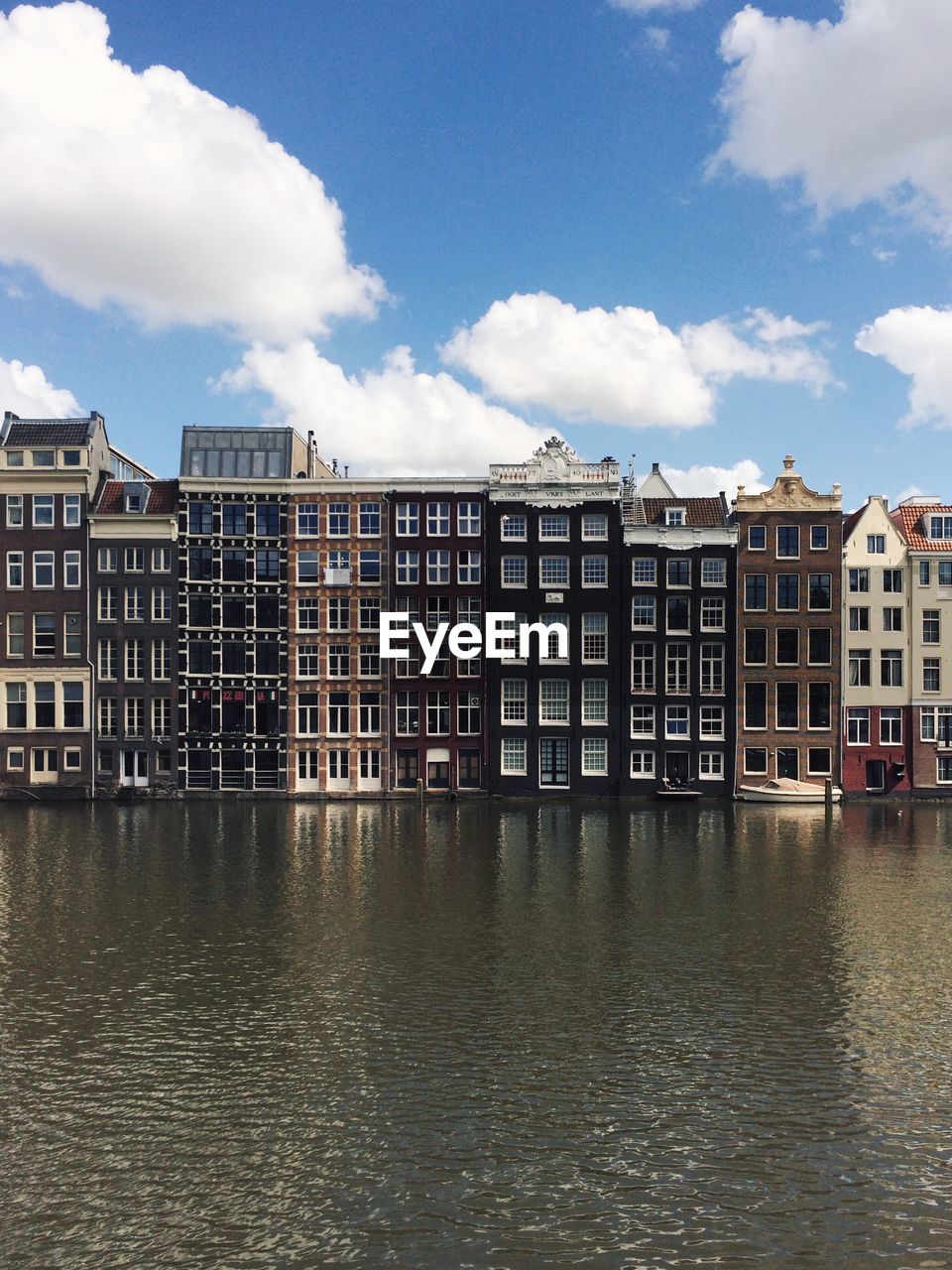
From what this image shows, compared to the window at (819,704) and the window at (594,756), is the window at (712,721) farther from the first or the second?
the window at (594,756)

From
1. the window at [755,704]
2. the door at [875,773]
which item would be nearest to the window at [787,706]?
the window at [755,704]

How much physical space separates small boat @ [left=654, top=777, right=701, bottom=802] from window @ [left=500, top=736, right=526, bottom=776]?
12.3 metres

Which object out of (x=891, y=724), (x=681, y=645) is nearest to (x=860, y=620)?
(x=891, y=724)

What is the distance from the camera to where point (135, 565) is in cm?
8794

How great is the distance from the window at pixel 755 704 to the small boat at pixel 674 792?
8154 millimetres

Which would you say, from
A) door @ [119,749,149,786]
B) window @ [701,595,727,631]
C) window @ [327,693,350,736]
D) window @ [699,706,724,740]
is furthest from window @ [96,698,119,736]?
window @ [701,595,727,631]

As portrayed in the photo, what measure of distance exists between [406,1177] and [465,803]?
208 feet

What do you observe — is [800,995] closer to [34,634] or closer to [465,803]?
[465,803]

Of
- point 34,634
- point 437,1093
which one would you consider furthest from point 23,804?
point 437,1093

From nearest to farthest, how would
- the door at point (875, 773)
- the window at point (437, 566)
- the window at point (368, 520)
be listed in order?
the door at point (875, 773), the window at point (437, 566), the window at point (368, 520)

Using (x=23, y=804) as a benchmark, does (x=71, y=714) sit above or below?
above

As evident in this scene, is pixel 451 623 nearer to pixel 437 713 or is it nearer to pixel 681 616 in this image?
pixel 437 713

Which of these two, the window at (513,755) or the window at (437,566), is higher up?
the window at (437,566)

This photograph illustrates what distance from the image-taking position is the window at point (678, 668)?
87500mm
